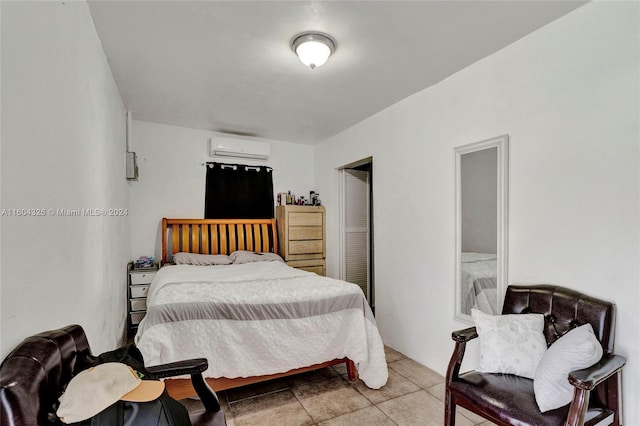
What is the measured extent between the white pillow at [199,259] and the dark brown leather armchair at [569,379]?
9.60 ft

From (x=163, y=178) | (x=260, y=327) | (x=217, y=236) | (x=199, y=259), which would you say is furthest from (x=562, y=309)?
(x=163, y=178)

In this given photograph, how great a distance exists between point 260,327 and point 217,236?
7.60 feet

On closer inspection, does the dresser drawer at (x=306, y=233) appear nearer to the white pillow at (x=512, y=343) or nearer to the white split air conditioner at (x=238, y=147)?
the white split air conditioner at (x=238, y=147)

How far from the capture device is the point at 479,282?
2516mm

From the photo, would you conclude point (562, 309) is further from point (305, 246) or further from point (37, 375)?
point (305, 246)

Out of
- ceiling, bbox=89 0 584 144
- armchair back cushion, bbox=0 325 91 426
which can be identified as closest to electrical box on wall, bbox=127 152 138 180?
ceiling, bbox=89 0 584 144

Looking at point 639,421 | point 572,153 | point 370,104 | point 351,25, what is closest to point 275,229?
point 370,104

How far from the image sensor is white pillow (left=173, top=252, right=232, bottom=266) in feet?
12.6

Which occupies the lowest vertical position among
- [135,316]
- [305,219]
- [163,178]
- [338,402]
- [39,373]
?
[338,402]

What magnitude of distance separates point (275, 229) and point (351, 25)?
3.22m

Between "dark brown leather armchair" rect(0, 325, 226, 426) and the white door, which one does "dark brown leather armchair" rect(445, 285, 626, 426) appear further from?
the white door

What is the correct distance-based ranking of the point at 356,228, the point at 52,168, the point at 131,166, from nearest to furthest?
the point at 52,168 → the point at 131,166 → the point at 356,228

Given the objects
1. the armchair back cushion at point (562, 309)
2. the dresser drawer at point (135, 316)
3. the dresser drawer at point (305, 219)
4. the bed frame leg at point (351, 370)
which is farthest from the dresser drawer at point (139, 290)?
the armchair back cushion at point (562, 309)

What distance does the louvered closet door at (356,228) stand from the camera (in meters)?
4.68
